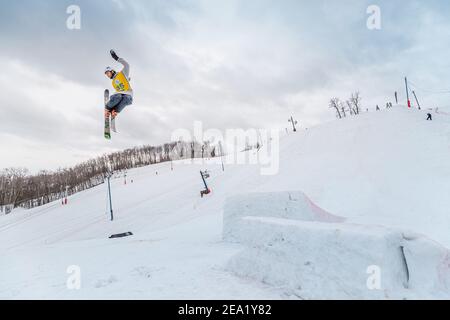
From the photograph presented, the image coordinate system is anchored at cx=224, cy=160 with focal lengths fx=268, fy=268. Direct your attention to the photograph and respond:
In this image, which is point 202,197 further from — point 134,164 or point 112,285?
point 134,164

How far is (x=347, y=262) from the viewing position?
138 inches

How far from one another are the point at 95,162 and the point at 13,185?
28787 mm

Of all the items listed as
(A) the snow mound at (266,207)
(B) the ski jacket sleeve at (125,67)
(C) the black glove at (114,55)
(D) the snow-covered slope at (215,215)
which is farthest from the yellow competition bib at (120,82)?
(A) the snow mound at (266,207)

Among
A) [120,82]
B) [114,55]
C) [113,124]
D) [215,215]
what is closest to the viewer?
[114,55]

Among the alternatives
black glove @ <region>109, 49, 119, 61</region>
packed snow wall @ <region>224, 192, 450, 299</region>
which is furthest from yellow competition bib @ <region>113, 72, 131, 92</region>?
packed snow wall @ <region>224, 192, 450, 299</region>

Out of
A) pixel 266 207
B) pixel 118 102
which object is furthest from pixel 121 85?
pixel 266 207

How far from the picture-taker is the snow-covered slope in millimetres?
4363

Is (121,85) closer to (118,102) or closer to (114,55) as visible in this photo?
(118,102)

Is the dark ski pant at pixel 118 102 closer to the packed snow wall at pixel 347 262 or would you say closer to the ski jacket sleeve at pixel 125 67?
the ski jacket sleeve at pixel 125 67

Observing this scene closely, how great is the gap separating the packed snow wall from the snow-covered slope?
1.10 feet

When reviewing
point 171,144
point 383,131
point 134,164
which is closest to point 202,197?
point 383,131

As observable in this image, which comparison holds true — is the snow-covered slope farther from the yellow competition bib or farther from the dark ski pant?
the yellow competition bib

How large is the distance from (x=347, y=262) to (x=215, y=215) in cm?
999

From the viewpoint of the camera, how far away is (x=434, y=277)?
10.6ft
